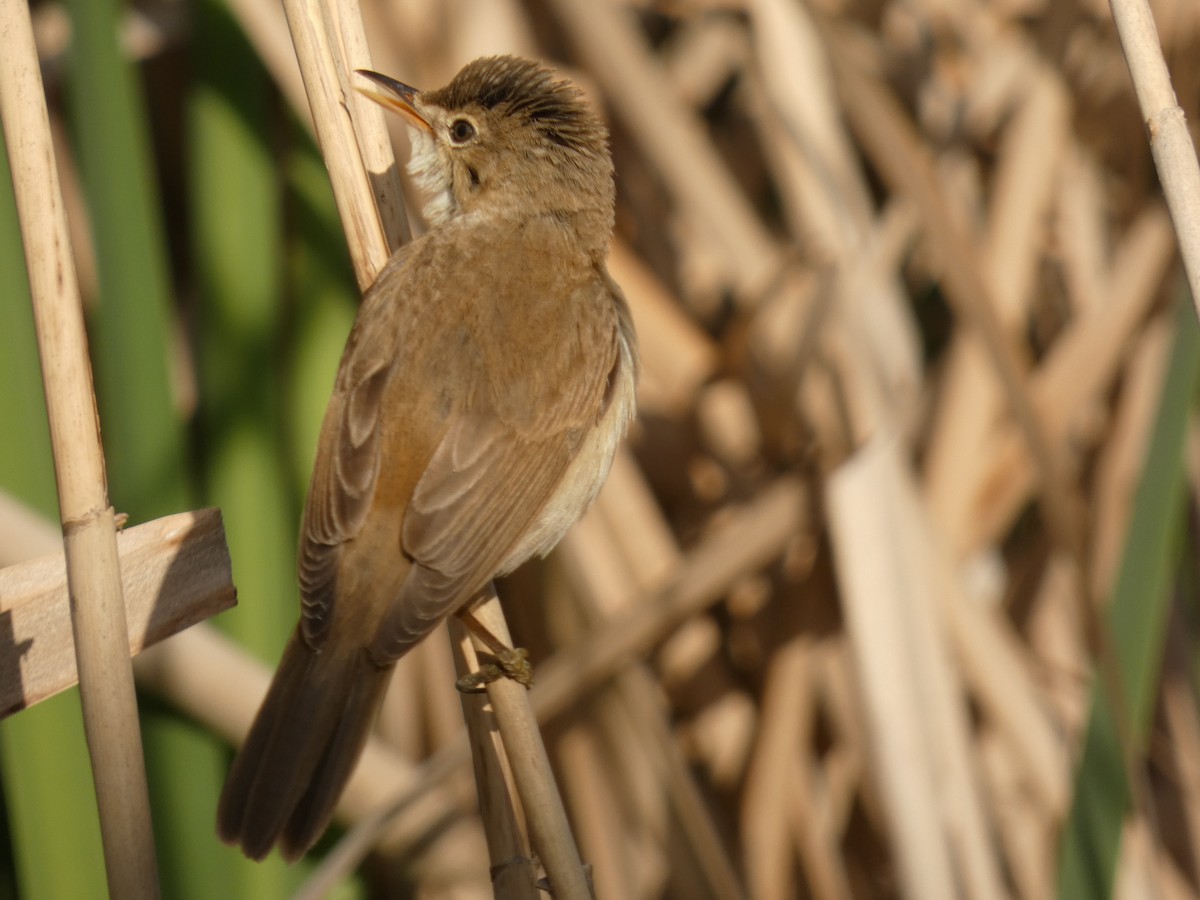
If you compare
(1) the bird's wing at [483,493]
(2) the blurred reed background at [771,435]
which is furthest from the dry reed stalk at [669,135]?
(1) the bird's wing at [483,493]

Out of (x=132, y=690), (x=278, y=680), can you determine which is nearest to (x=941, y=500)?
(x=278, y=680)

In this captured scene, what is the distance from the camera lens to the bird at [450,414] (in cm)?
151

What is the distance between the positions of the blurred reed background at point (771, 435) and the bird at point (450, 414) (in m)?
0.30

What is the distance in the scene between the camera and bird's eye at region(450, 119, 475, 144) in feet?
6.74

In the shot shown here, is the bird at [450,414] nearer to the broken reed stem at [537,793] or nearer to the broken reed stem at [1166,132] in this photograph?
the broken reed stem at [537,793]

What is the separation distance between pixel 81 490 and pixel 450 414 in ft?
2.12

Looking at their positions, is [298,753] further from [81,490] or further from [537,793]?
[81,490]

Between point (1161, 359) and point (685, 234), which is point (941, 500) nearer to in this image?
point (1161, 359)

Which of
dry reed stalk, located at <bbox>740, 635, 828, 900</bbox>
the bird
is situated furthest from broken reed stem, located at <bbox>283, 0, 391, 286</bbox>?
dry reed stalk, located at <bbox>740, 635, 828, 900</bbox>

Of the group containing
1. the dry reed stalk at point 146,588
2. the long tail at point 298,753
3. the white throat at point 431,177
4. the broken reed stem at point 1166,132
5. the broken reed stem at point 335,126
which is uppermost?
the white throat at point 431,177

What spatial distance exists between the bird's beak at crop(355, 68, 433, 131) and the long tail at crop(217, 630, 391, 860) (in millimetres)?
761

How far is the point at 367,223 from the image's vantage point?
5.21 feet

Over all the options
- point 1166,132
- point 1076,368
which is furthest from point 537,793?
point 1076,368

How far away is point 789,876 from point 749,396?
0.98m
